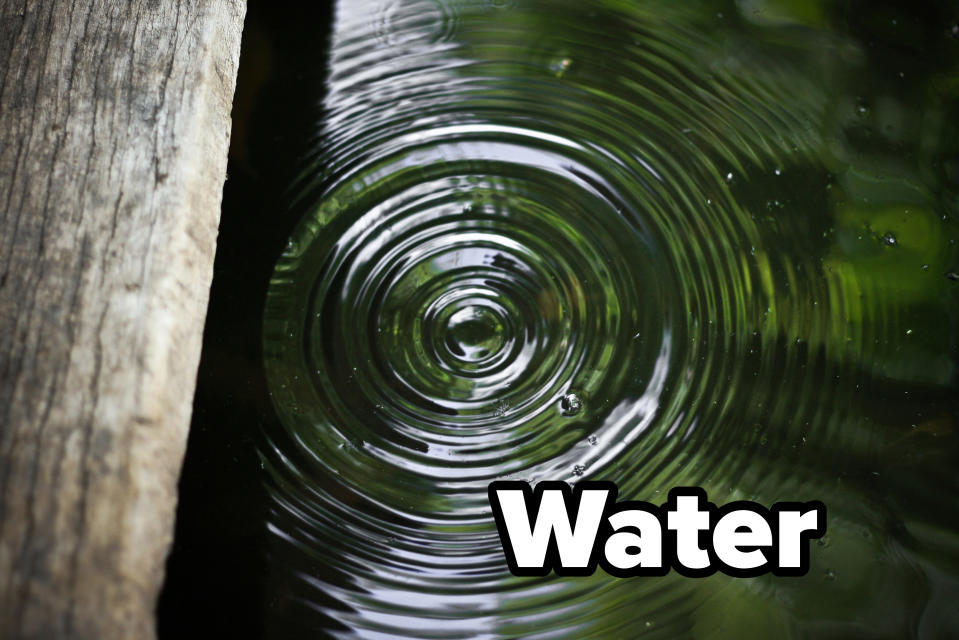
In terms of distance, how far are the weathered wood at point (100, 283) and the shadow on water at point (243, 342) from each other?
42 cm

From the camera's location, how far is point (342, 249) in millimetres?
1422

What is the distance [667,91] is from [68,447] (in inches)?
47.0

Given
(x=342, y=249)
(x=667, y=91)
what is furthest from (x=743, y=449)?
(x=342, y=249)

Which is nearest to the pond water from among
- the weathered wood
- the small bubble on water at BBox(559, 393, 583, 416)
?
the small bubble on water at BBox(559, 393, 583, 416)

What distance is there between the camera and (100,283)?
2.68ft

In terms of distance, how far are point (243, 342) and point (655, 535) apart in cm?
78

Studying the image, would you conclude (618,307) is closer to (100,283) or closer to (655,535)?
(655,535)

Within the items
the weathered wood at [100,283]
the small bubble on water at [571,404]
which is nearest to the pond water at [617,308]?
the small bubble on water at [571,404]

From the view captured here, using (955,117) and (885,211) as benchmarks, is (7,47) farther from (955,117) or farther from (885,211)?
(955,117)

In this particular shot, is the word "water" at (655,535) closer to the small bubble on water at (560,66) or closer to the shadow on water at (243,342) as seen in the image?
the shadow on water at (243,342)

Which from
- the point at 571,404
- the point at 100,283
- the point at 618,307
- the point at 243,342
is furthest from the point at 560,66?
the point at 100,283

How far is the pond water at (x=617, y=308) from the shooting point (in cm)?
121

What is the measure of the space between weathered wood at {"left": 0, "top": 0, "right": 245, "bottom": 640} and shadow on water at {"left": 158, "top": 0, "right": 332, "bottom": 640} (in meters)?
0.42

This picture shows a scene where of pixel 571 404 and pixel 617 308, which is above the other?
pixel 617 308
